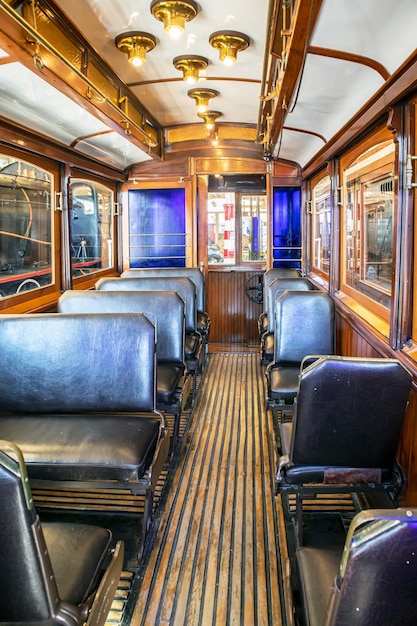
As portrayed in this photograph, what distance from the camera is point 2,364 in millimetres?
2344

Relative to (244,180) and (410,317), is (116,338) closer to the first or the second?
(410,317)

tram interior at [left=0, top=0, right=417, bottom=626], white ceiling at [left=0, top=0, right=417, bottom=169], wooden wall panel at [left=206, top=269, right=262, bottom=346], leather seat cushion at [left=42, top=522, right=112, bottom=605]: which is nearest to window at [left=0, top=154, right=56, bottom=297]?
tram interior at [left=0, top=0, right=417, bottom=626]

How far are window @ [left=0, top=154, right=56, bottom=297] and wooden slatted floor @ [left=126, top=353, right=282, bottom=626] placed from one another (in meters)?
1.59

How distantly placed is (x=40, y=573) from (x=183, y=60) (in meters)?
3.16

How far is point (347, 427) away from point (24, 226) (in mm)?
2706

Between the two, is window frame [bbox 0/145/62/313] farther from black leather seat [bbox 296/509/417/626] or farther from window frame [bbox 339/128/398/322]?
black leather seat [bbox 296/509/417/626]

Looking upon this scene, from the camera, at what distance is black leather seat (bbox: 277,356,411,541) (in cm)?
162

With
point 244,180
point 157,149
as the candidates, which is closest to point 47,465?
point 157,149

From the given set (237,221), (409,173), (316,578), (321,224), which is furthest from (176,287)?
(316,578)

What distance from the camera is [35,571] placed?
1.02 m

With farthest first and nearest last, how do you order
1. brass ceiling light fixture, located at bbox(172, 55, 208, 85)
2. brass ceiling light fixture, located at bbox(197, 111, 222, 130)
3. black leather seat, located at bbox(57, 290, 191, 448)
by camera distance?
brass ceiling light fixture, located at bbox(197, 111, 222, 130)
brass ceiling light fixture, located at bbox(172, 55, 208, 85)
black leather seat, located at bbox(57, 290, 191, 448)

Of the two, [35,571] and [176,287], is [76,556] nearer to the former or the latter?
[35,571]

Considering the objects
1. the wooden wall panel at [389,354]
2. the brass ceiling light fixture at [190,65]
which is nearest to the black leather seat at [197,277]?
the wooden wall panel at [389,354]

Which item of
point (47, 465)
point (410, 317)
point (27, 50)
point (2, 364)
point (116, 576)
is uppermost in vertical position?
point (27, 50)
